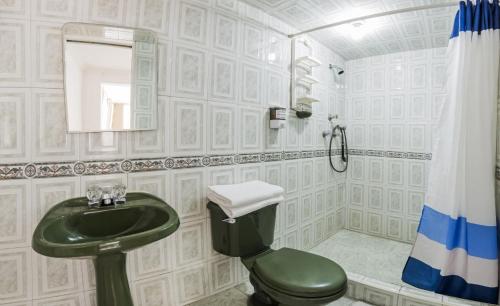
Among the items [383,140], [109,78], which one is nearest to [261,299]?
[109,78]

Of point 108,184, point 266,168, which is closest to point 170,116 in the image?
point 108,184

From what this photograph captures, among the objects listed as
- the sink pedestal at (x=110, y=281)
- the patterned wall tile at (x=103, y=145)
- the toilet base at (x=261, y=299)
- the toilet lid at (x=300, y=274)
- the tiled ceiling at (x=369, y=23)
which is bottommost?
the toilet base at (x=261, y=299)

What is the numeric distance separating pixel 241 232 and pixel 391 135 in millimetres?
2192

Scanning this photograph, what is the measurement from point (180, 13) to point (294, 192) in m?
1.62

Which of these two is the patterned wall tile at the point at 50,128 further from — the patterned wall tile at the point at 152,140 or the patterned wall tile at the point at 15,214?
the patterned wall tile at the point at 152,140

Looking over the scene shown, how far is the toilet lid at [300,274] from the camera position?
1.21 m

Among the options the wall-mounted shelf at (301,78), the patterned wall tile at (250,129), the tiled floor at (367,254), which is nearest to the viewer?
the patterned wall tile at (250,129)

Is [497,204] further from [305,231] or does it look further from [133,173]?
[133,173]

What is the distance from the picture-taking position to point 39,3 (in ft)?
3.68

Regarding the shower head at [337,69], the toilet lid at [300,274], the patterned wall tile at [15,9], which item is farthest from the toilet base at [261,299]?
the shower head at [337,69]

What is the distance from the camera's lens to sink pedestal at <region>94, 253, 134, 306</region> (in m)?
1.00

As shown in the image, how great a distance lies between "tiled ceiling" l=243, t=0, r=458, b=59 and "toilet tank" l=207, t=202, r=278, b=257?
1.47 metres

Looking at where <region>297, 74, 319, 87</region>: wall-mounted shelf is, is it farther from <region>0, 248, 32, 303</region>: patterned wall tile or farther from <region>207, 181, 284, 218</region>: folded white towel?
<region>0, 248, 32, 303</region>: patterned wall tile

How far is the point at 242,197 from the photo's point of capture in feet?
4.83
